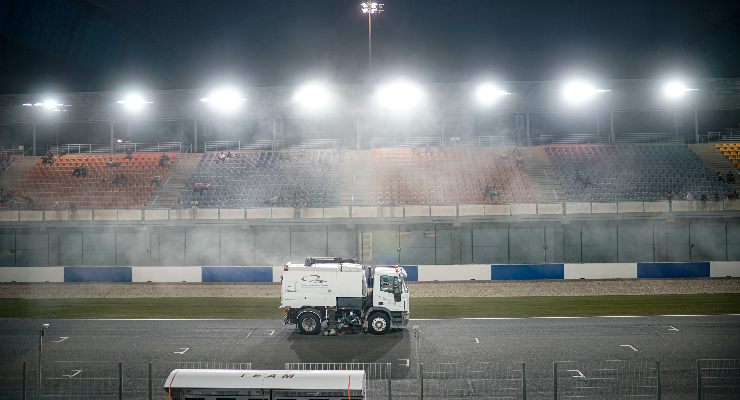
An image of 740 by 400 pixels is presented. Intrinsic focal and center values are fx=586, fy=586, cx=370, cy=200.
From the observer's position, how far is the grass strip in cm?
2739

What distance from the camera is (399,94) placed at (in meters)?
43.3

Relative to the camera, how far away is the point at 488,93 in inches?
1729

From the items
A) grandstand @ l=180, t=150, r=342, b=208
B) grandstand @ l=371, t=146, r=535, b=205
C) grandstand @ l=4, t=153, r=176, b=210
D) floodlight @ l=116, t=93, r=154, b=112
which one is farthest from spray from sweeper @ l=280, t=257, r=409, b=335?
floodlight @ l=116, t=93, r=154, b=112

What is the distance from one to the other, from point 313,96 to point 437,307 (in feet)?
68.6

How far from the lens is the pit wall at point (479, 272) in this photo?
1310 inches

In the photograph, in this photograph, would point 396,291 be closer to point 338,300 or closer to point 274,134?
point 338,300

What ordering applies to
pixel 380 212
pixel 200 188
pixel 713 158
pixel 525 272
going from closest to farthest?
1. pixel 525 272
2. pixel 380 212
3. pixel 200 188
4. pixel 713 158

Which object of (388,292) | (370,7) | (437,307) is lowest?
(437,307)

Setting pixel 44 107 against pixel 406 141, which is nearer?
pixel 44 107

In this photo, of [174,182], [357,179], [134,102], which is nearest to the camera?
[357,179]

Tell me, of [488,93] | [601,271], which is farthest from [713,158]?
[488,93]

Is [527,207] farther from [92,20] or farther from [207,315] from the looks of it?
[92,20]

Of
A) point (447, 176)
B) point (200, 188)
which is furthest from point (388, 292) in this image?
point (200, 188)

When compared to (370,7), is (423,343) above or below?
below
